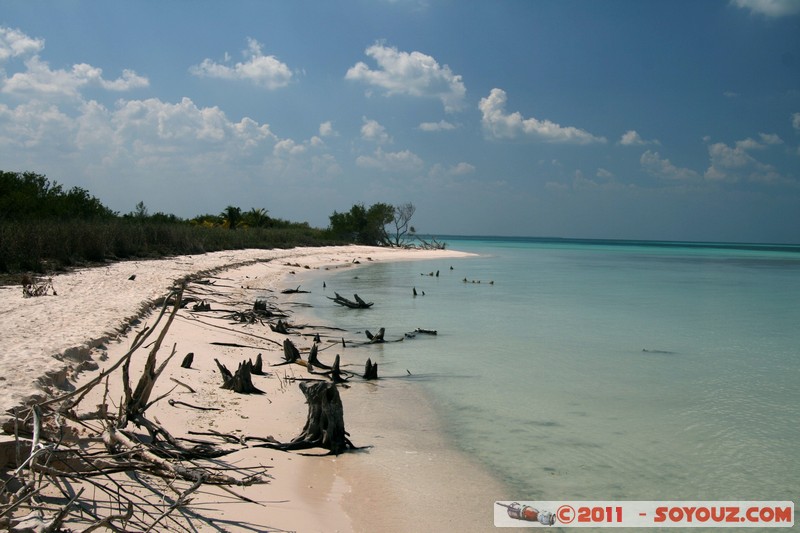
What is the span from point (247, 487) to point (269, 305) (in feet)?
33.5

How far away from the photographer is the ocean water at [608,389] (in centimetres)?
Answer: 525

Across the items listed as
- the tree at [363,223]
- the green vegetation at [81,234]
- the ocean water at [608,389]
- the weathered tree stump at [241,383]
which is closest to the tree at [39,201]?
the green vegetation at [81,234]

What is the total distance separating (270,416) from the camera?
605 cm

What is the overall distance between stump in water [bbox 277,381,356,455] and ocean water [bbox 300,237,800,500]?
1.31 meters

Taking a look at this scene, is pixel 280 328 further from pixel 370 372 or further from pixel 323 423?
pixel 323 423

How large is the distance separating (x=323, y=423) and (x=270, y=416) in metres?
1.08

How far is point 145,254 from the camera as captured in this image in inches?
901

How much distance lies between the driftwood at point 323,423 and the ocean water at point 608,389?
1.31m

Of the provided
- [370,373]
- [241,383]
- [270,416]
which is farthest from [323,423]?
[370,373]

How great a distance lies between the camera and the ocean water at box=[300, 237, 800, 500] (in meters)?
5.25

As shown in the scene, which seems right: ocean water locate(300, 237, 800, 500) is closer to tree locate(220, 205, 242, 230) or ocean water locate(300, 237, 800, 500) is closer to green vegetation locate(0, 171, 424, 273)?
green vegetation locate(0, 171, 424, 273)

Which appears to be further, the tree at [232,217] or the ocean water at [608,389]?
the tree at [232,217]

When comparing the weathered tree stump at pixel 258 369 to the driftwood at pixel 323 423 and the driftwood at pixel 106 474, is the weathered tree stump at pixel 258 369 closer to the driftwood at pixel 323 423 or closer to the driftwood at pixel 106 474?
the driftwood at pixel 323 423

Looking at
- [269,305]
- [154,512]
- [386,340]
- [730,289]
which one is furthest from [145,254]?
[730,289]
